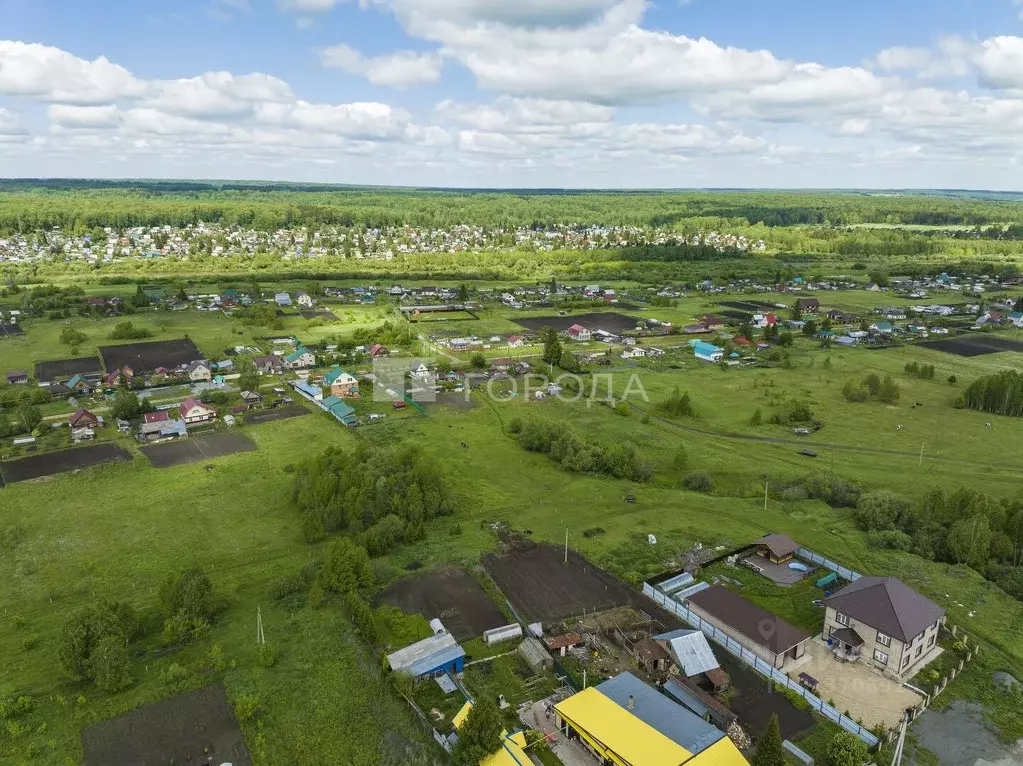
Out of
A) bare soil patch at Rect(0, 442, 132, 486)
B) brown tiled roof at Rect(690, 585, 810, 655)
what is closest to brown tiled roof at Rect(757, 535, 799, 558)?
brown tiled roof at Rect(690, 585, 810, 655)

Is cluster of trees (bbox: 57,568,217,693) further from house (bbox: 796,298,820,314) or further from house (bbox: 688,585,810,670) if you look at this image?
house (bbox: 796,298,820,314)

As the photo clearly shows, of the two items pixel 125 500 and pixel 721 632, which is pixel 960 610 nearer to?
pixel 721 632

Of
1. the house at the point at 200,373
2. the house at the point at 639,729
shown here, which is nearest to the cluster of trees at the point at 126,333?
the house at the point at 200,373

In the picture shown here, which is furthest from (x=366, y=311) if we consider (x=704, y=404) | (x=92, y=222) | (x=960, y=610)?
(x=92, y=222)

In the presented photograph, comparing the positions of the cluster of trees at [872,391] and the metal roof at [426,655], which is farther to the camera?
the cluster of trees at [872,391]

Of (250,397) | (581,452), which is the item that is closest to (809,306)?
(581,452)

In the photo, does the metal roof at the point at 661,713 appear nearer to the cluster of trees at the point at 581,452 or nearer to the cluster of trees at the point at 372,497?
the cluster of trees at the point at 372,497

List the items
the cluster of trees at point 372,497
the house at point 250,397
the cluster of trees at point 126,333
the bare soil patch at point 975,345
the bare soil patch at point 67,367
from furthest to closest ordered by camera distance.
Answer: the cluster of trees at point 126,333 < the bare soil patch at point 975,345 < the bare soil patch at point 67,367 < the house at point 250,397 < the cluster of trees at point 372,497
